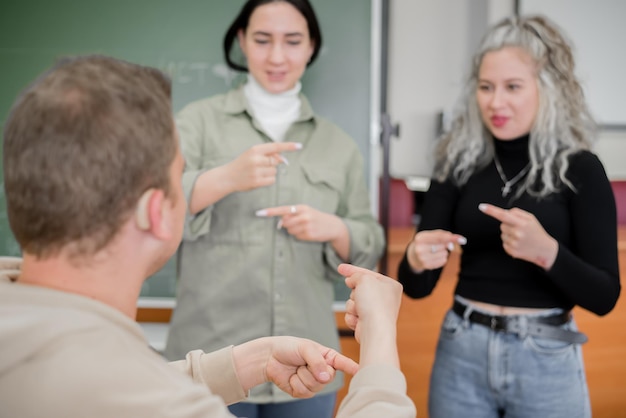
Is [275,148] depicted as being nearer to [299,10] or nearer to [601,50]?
[299,10]

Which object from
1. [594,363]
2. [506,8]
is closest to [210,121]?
[506,8]

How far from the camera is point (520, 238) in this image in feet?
3.97

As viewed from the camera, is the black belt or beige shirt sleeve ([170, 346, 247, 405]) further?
the black belt

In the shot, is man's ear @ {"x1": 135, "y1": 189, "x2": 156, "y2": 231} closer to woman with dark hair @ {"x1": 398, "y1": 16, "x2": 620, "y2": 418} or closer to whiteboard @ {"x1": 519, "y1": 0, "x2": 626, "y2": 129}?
Answer: woman with dark hair @ {"x1": 398, "y1": 16, "x2": 620, "y2": 418}

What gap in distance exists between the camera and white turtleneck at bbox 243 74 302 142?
147 cm

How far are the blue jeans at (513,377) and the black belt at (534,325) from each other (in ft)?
0.04

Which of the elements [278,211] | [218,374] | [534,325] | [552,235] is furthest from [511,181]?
[218,374]

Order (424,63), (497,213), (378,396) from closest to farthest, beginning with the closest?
1. (378,396)
2. (497,213)
3. (424,63)

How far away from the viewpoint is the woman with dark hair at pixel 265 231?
4.50ft

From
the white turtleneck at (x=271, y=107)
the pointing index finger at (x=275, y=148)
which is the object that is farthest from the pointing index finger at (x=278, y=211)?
the white turtleneck at (x=271, y=107)

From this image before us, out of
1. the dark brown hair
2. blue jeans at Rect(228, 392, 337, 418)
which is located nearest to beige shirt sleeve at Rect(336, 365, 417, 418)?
blue jeans at Rect(228, 392, 337, 418)

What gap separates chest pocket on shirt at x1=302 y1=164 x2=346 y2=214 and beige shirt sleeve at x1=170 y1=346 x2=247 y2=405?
0.67 m

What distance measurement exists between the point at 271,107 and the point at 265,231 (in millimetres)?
311

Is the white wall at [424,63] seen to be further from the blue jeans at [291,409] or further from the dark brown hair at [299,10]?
the blue jeans at [291,409]
